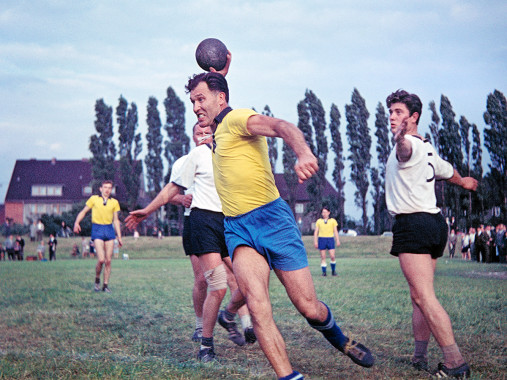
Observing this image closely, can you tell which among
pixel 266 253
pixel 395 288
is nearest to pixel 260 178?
pixel 266 253

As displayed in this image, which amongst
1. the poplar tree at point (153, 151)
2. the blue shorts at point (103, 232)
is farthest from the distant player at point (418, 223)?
the poplar tree at point (153, 151)

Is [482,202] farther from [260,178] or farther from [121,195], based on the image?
[260,178]

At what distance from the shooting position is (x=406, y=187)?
17.4 feet

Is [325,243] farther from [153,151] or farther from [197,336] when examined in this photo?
[153,151]

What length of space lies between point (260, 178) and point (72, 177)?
8949 centimetres

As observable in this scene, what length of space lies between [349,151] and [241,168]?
6236 cm

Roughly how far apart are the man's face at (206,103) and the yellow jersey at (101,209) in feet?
30.7

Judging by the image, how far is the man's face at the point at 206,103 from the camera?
458 cm

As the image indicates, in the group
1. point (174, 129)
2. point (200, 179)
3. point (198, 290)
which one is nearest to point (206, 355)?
point (198, 290)

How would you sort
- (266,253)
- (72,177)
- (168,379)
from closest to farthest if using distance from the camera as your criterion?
(266,253) < (168,379) < (72,177)

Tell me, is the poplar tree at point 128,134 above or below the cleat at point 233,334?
above

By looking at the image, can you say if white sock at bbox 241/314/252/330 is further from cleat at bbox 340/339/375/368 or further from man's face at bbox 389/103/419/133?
man's face at bbox 389/103/419/133

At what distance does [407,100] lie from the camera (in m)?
5.37

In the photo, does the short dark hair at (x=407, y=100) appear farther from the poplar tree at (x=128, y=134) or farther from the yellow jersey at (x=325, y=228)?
the poplar tree at (x=128, y=134)
